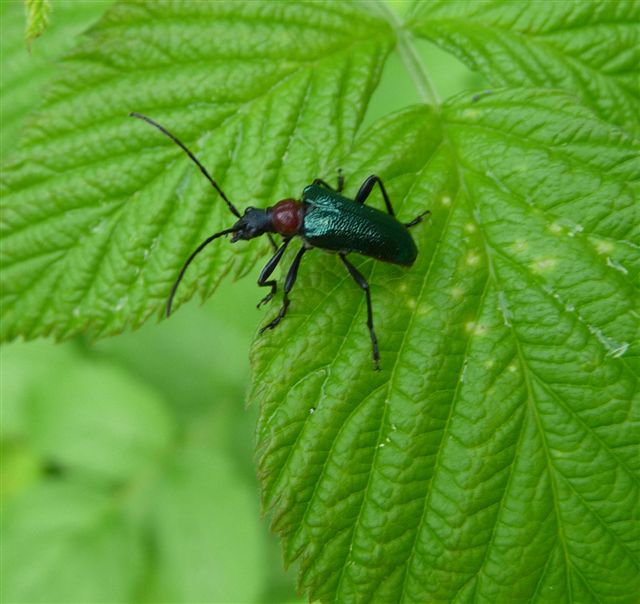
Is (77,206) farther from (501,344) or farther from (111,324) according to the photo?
(501,344)

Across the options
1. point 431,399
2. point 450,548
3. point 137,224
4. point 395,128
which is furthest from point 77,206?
point 450,548

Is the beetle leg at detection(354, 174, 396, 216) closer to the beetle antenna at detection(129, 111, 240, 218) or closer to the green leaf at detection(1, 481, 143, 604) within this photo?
the beetle antenna at detection(129, 111, 240, 218)

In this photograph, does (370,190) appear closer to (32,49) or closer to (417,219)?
(417,219)

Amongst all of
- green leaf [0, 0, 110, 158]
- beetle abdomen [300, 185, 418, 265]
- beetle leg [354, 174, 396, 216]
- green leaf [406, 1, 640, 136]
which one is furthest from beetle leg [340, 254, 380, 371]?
green leaf [0, 0, 110, 158]

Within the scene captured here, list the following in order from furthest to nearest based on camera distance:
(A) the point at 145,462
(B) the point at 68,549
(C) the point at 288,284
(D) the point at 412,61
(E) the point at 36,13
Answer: (A) the point at 145,462, (B) the point at 68,549, (D) the point at 412,61, (C) the point at 288,284, (E) the point at 36,13

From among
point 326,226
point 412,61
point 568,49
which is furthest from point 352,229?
point 568,49

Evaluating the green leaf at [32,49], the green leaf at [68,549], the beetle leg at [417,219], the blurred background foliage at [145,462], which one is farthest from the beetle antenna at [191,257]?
the green leaf at [68,549]
